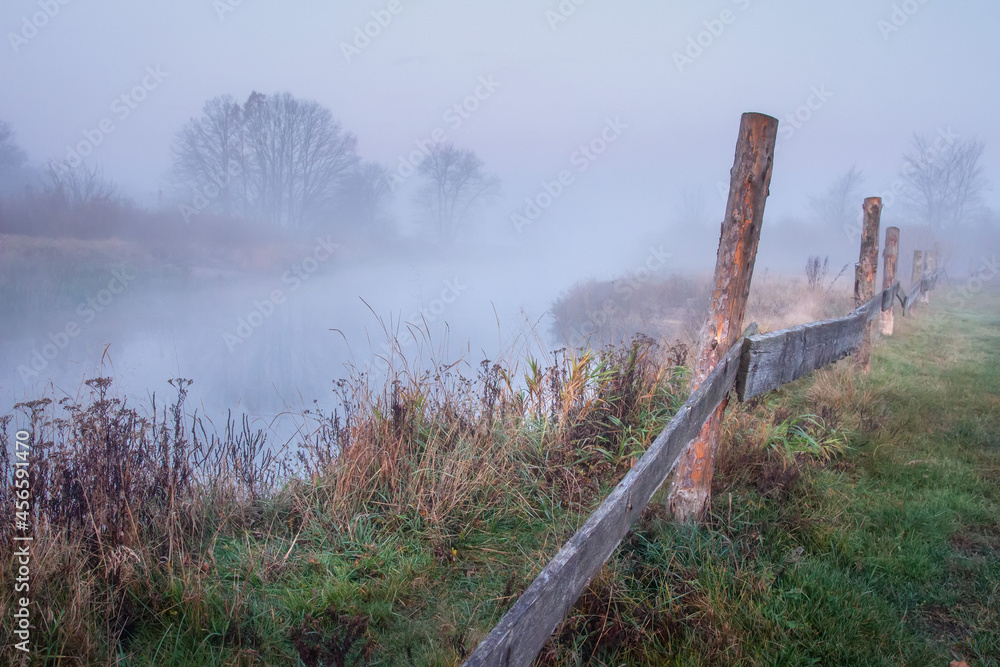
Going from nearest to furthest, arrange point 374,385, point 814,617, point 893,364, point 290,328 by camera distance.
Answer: point 814,617 < point 374,385 < point 893,364 < point 290,328

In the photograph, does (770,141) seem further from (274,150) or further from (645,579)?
(274,150)

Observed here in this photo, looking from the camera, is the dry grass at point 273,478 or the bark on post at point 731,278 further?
the bark on post at point 731,278

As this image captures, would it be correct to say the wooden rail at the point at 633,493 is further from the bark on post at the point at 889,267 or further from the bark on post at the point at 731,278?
the bark on post at the point at 889,267

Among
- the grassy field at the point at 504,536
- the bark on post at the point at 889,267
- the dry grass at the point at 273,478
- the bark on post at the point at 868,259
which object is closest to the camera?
the grassy field at the point at 504,536

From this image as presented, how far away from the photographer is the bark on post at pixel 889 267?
985 cm

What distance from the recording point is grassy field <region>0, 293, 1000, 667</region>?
2.15m

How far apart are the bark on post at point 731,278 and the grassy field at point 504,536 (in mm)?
193

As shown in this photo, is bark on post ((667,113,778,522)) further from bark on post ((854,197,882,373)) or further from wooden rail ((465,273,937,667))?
bark on post ((854,197,882,373))

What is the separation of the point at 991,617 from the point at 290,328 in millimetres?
23543

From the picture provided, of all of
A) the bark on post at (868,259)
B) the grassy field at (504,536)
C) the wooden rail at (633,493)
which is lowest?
the grassy field at (504,536)

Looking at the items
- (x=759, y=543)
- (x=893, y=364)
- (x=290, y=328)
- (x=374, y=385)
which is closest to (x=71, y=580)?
(x=374, y=385)

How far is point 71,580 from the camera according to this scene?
→ 2.32 meters

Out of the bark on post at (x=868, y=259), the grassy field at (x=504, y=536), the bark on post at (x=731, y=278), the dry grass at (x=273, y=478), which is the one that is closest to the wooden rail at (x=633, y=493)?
the bark on post at (x=731, y=278)

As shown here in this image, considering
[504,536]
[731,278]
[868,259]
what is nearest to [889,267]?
[868,259]
